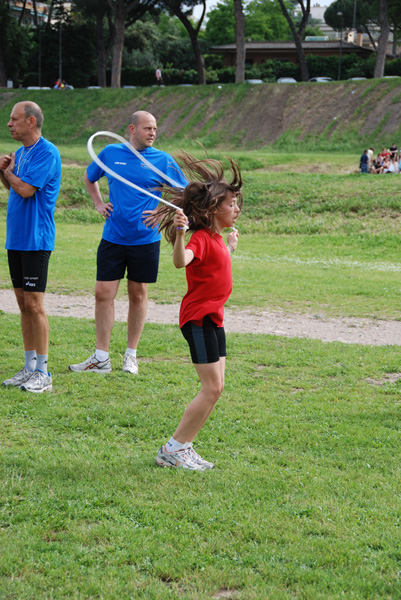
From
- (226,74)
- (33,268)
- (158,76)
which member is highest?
(226,74)

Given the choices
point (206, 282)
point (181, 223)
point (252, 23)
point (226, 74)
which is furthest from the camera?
point (252, 23)

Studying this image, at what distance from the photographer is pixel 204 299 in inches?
165

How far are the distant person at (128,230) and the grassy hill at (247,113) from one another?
101 ft

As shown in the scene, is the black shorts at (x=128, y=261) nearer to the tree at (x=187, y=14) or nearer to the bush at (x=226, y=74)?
the tree at (x=187, y=14)

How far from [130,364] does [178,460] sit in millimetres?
2303

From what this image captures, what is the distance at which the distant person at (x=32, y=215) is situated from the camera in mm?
5617

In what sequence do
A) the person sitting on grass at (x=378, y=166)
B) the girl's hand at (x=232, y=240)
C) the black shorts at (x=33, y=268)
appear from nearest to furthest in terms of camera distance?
the girl's hand at (x=232, y=240)
the black shorts at (x=33, y=268)
the person sitting on grass at (x=378, y=166)

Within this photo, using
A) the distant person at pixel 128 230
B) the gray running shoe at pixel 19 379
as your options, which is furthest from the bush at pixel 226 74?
the gray running shoe at pixel 19 379

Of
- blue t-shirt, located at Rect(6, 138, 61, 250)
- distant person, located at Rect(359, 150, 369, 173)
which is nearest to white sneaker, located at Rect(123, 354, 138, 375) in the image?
blue t-shirt, located at Rect(6, 138, 61, 250)

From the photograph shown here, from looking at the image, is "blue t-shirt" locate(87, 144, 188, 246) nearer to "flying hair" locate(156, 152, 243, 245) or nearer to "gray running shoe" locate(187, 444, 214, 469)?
"flying hair" locate(156, 152, 243, 245)

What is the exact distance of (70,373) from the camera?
6.30 metres

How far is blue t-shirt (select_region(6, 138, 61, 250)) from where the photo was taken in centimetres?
564

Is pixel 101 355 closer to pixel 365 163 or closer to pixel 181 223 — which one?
pixel 181 223

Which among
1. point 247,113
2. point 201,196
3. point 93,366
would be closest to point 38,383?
point 93,366
